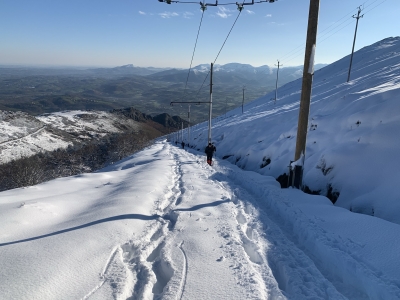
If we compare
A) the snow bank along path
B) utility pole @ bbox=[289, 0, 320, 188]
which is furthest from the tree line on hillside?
utility pole @ bbox=[289, 0, 320, 188]

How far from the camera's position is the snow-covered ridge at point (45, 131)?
187ft

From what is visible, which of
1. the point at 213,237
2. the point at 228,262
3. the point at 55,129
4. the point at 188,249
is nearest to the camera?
the point at 228,262

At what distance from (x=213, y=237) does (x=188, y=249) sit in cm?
75

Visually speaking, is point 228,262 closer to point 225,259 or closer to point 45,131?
point 225,259

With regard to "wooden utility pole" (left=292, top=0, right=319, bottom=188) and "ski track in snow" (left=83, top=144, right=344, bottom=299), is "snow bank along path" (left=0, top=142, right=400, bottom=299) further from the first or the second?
"wooden utility pole" (left=292, top=0, right=319, bottom=188)

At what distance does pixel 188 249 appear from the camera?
191 inches

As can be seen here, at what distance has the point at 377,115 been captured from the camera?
10.6 meters

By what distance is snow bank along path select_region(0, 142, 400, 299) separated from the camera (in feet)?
12.1

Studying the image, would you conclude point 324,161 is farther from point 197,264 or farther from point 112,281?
point 112,281

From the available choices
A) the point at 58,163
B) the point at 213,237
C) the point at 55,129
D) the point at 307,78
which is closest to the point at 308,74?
the point at 307,78

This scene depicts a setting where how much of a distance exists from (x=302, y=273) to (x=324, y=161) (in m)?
6.42

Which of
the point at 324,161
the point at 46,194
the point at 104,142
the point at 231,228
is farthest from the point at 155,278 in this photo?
the point at 104,142

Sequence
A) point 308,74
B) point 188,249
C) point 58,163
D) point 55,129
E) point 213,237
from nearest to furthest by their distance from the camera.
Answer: point 188,249, point 213,237, point 308,74, point 58,163, point 55,129

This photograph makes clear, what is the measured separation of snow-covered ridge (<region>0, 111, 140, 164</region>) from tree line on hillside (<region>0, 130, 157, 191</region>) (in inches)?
187
